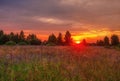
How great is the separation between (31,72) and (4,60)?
254cm

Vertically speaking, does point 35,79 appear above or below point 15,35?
below

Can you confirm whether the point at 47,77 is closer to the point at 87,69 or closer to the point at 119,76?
the point at 87,69

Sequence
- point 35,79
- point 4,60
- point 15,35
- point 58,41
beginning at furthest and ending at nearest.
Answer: point 58,41 < point 15,35 < point 4,60 < point 35,79

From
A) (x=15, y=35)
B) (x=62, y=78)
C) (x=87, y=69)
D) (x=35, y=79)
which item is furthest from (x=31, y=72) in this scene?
(x=15, y=35)

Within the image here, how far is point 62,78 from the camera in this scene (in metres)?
7.97

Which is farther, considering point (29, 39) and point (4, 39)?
point (29, 39)

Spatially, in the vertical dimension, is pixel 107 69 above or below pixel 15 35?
below

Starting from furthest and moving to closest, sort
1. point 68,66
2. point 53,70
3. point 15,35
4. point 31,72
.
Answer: point 15,35
point 68,66
point 53,70
point 31,72

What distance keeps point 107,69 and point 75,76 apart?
1.87 metres

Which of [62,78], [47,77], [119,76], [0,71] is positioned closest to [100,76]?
[119,76]

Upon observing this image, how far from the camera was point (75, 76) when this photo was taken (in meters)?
8.16

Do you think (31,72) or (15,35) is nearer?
(31,72)

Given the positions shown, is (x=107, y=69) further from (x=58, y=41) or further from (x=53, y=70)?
(x=58, y=41)

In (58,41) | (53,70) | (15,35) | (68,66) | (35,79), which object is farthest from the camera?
(58,41)
